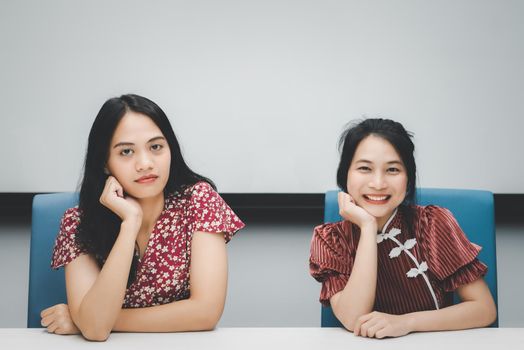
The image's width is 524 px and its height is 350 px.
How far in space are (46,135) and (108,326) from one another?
1240 mm

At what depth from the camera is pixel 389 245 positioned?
1458 mm

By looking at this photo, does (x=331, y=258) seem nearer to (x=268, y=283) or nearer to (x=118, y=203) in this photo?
(x=118, y=203)

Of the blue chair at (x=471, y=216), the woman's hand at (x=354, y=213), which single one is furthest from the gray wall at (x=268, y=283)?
the woman's hand at (x=354, y=213)

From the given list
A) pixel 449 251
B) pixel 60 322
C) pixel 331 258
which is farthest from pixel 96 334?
pixel 449 251

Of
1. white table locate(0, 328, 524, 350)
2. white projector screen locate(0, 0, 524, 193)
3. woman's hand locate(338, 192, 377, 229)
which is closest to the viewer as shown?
white table locate(0, 328, 524, 350)

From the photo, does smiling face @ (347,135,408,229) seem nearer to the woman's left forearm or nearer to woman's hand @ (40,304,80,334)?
the woman's left forearm

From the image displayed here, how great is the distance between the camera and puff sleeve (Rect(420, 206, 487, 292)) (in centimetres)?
138

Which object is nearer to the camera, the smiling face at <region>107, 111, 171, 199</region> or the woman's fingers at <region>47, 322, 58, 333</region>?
the woman's fingers at <region>47, 322, 58, 333</region>

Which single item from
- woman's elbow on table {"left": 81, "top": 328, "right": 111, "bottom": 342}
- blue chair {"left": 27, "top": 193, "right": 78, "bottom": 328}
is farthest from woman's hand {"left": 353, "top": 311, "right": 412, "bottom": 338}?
blue chair {"left": 27, "top": 193, "right": 78, "bottom": 328}

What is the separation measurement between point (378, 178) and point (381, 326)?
382mm

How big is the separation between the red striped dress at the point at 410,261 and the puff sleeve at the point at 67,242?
615 mm

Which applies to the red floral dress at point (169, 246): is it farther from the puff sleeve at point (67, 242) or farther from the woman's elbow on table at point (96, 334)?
the woman's elbow on table at point (96, 334)

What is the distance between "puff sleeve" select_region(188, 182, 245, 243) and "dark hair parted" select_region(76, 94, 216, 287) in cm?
13

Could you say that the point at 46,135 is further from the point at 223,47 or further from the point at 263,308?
the point at 263,308
